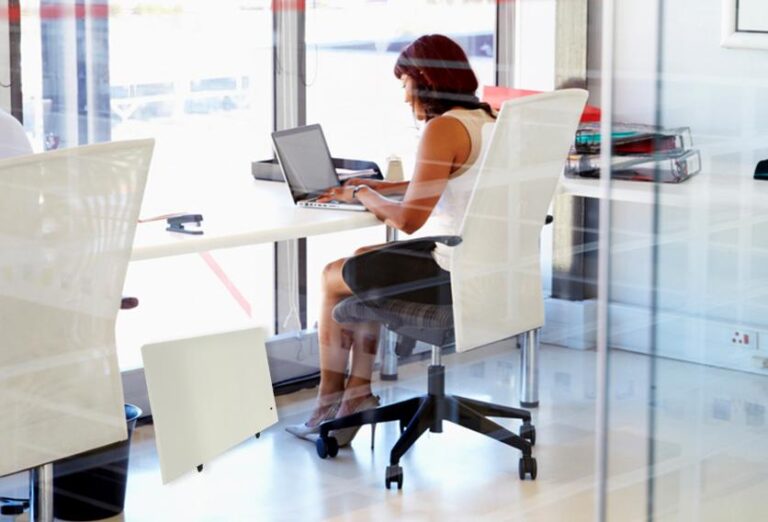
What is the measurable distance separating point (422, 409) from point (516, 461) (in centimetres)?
21

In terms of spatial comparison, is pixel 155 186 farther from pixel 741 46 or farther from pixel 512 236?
pixel 741 46

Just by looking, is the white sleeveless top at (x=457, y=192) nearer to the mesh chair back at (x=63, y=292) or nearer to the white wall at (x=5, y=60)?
the mesh chair back at (x=63, y=292)

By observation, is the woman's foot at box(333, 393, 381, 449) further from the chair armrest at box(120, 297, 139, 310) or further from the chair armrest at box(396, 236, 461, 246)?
the chair armrest at box(120, 297, 139, 310)

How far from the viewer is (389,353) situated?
2447 mm

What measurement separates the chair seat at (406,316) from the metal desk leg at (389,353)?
0.06ft

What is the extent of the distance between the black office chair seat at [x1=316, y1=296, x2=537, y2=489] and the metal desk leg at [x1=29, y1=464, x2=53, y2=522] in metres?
0.52

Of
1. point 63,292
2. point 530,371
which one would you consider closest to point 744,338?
point 63,292

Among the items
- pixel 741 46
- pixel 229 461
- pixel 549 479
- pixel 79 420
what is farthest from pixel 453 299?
pixel 741 46

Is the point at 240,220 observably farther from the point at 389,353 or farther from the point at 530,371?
the point at 530,371

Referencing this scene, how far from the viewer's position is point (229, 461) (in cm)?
212

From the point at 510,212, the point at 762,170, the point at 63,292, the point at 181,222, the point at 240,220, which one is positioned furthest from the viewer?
the point at 510,212

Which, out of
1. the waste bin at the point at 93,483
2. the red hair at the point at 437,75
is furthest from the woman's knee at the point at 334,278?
the waste bin at the point at 93,483

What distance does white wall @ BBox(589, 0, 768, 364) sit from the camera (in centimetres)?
134

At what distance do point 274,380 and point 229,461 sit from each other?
0.49 ft
